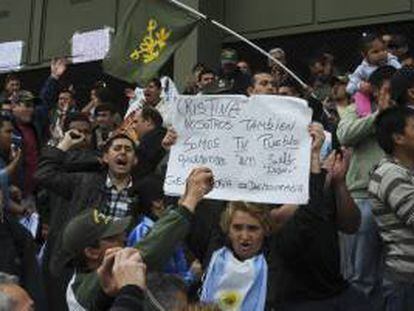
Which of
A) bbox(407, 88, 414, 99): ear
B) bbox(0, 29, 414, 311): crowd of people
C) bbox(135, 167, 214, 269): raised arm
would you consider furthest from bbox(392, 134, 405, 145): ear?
bbox(135, 167, 214, 269): raised arm

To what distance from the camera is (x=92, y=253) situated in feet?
13.6

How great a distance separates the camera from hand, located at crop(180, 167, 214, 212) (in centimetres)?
430

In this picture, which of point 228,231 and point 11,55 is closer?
point 228,231

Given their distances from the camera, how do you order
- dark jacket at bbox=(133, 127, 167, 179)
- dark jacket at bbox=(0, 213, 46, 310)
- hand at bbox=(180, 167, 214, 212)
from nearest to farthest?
1. hand at bbox=(180, 167, 214, 212)
2. dark jacket at bbox=(0, 213, 46, 310)
3. dark jacket at bbox=(133, 127, 167, 179)

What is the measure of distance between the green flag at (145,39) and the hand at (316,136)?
5.09 ft

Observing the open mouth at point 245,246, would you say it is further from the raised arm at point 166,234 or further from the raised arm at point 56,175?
the raised arm at point 56,175

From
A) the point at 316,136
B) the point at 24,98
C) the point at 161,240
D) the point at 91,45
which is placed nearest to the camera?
the point at 161,240

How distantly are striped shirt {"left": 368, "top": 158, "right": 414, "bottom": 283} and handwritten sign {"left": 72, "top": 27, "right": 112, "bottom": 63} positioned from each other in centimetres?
673

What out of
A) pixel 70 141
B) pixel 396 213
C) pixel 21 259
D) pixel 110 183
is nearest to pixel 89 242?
pixel 21 259

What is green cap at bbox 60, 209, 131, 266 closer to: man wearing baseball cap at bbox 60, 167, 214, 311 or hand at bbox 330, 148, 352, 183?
man wearing baseball cap at bbox 60, 167, 214, 311

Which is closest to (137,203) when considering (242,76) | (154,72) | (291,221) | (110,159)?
Result: (110,159)

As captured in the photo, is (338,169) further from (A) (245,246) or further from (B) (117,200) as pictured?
(B) (117,200)

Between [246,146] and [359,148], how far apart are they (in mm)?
1383

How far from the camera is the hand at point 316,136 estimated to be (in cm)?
481
